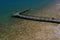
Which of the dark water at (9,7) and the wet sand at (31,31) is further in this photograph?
the dark water at (9,7)

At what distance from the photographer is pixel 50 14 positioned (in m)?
14.0

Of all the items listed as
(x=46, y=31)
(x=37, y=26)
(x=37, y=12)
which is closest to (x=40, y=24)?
(x=37, y=26)

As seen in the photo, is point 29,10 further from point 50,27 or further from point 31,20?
point 50,27

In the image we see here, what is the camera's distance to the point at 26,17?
514 inches

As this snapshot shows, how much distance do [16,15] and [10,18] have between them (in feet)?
2.20

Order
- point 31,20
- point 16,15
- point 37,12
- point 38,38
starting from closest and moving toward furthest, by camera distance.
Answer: point 38,38, point 31,20, point 16,15, point 37,12

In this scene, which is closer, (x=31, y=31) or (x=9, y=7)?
(x=31, y=31)

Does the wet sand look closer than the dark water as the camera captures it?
Yes

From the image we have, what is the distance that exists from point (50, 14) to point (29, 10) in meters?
2.59

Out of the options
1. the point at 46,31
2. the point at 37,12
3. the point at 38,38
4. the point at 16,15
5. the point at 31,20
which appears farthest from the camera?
the point at 37,12

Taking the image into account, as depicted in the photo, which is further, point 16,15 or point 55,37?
point 16,15

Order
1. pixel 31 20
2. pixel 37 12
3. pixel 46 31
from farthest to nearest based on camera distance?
pixel 37 12 < pixel 31 20 < pixel 46 31

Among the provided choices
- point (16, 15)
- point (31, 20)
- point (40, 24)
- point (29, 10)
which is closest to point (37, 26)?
point (40, 24)

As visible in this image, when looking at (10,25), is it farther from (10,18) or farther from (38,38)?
(38,38)
